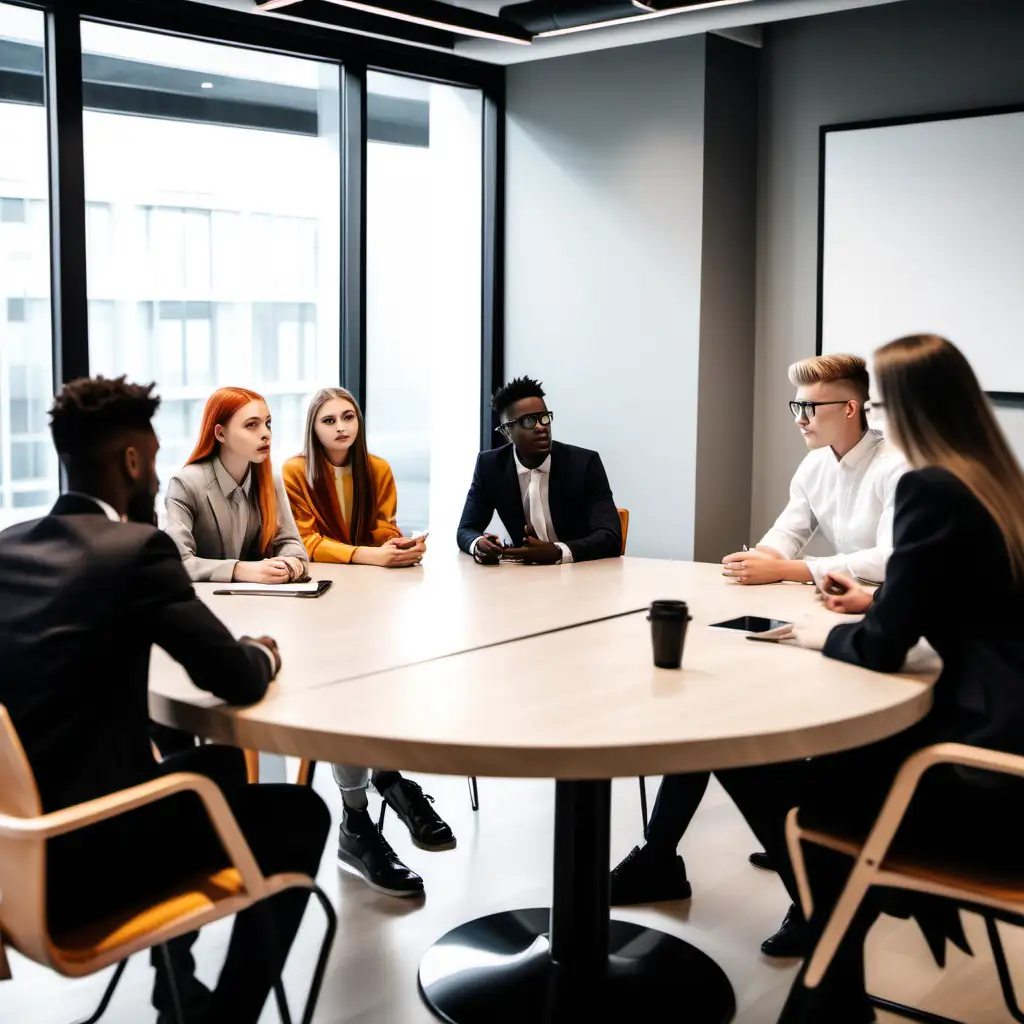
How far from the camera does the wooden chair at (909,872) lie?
1.97 m

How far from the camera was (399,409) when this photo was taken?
612cm

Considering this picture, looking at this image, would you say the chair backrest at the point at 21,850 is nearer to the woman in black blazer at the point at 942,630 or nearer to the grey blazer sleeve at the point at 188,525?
the woman in black blazer at the point at 942,630

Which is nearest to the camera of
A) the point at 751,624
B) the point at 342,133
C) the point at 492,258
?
the point at 751,624

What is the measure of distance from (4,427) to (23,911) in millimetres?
3173

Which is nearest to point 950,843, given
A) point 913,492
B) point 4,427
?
point 913,492

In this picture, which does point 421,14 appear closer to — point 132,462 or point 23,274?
point 23,274

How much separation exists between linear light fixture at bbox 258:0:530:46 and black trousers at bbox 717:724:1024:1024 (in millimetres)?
2970

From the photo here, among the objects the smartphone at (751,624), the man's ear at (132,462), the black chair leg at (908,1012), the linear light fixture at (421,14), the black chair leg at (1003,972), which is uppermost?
the linear light fixture at (421,14)

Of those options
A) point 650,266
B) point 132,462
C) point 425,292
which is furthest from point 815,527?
point 425,292

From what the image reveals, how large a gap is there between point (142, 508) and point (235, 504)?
132 cm

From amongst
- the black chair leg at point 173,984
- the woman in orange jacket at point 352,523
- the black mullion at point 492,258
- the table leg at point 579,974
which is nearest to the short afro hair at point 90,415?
the black chair leg at point 173,984

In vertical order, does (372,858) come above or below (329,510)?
below

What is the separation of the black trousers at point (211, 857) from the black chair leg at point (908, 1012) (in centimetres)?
123

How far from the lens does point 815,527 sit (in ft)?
12.0
